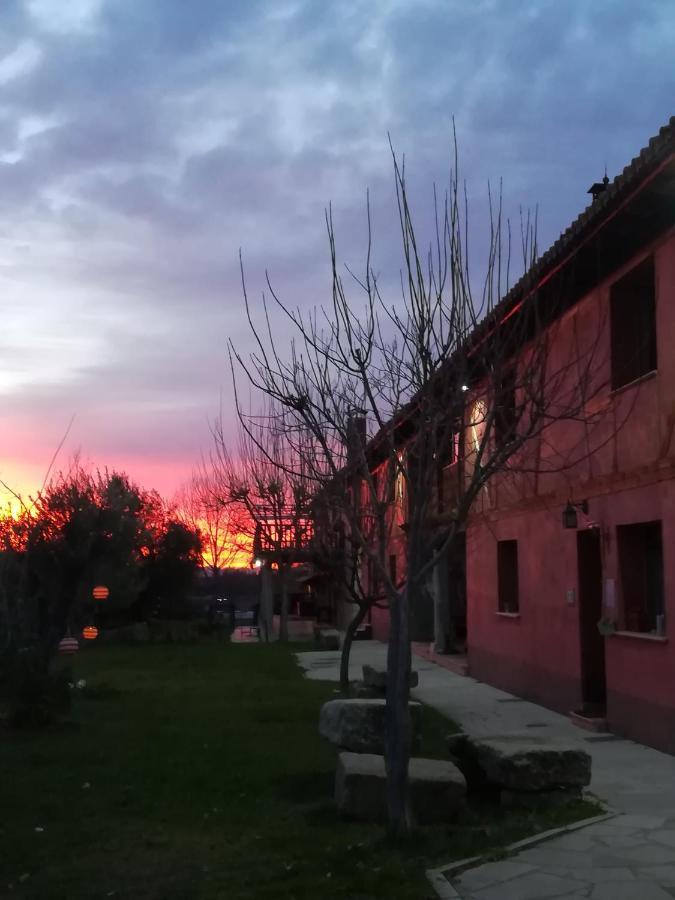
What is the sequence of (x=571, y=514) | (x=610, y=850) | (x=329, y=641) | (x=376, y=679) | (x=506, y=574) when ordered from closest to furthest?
1. (x=610, y=850)
2. (x=571, y=514)
3. (x=376, y=679)
4. (x=506, y=574)
5. (x=329, y=641)

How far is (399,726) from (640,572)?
5.60 meters

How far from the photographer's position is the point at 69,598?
18.0 meters

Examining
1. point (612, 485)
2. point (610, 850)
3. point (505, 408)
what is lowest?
point (610, 850)

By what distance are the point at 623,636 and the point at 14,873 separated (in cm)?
706

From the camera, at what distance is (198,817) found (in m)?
7.54

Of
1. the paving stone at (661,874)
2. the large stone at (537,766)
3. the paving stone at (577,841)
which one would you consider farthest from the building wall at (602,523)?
the paving stone at (661,874)

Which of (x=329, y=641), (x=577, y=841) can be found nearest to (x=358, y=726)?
(x=577, y=841)

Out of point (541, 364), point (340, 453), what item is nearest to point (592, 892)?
point (541, 364)

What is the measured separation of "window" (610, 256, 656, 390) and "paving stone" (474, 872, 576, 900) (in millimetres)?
6742

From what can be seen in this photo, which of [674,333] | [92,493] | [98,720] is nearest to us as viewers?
[674,333]

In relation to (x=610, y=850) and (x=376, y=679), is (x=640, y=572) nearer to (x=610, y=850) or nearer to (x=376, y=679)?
(x=376, y=679)

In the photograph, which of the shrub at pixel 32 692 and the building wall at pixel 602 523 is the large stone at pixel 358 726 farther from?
the shrub at pixel 32 692

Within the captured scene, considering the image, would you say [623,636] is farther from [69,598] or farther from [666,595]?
[69,598]

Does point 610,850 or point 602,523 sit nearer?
point 610,850
